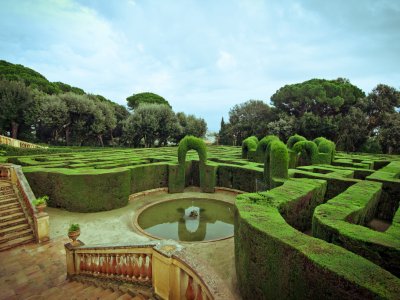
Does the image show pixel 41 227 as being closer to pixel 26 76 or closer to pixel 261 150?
pixel 261 150

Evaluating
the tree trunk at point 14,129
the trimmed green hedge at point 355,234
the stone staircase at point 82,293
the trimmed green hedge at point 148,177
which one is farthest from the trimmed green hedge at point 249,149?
the tree trunk at point 14,129

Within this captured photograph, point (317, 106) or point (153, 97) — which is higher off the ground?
point (153, 97)

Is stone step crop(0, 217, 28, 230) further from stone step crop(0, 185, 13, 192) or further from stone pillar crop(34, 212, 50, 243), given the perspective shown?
stone step crop(0, 185, 13, 192)

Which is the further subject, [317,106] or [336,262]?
[317,106]

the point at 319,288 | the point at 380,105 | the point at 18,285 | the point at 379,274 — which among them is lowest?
the point at 18,285

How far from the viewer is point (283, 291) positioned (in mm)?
4324

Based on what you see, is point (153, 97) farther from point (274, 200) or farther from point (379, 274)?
point (379, 274)

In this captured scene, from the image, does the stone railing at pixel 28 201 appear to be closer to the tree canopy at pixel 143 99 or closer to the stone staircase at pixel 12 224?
the stone staircase at pixel 12 224

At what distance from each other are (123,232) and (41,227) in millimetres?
3352

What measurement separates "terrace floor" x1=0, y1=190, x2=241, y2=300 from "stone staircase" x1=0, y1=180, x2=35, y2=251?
438 mm

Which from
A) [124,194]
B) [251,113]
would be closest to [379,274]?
[124,194]

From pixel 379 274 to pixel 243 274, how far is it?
3.04 meters

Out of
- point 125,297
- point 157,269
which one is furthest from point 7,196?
point 157,269

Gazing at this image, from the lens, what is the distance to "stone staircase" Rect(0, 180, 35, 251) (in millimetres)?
9227
